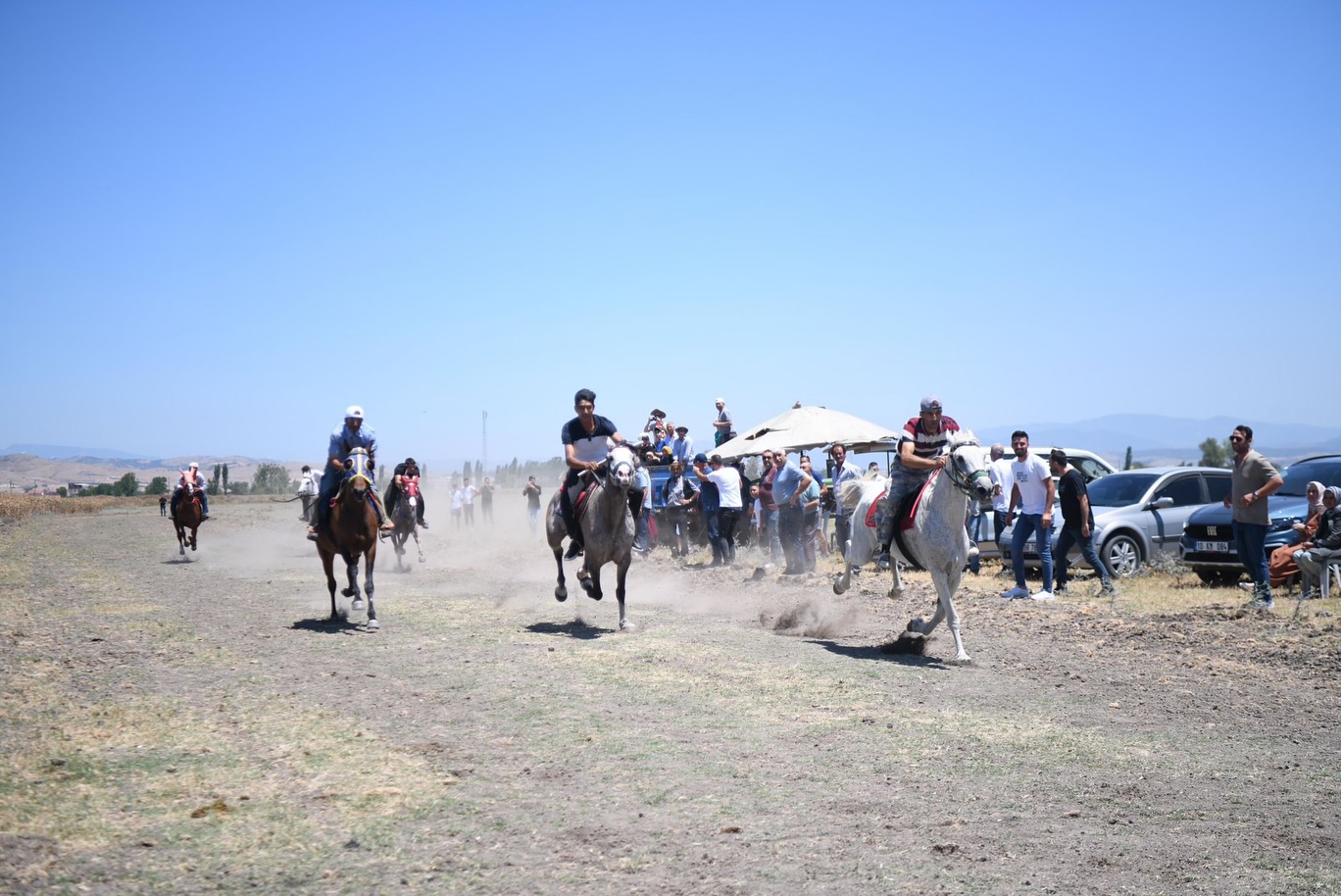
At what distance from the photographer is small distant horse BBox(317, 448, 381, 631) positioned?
12.7 meters

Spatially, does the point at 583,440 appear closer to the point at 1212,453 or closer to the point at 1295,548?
the point at 1295,548

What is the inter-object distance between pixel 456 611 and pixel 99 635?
165 inches

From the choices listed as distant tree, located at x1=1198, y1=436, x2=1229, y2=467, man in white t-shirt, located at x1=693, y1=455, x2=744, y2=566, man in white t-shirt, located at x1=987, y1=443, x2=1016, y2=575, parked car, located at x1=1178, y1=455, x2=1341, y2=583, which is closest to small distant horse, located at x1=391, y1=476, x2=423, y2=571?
man in white t-shirt, located at x1=693, y1=455, x2=744, y2=566

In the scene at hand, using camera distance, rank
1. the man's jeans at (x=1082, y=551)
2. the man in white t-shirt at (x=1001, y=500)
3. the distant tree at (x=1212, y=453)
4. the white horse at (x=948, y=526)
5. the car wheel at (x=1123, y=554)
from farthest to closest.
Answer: the distant tree at (x=1212, y=453) → the man in white t-shirt at (x=1001, y=500) → the car wheel at (x=1123, y=554) → the man's jeans at (x=1082, y=551) → the white horse at (x=948, y=526)

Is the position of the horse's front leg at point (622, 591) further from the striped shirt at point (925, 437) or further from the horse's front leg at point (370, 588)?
the striped shirt at point (925, 437)

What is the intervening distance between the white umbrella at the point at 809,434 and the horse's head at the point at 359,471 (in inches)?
540

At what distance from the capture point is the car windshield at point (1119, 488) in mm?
18297

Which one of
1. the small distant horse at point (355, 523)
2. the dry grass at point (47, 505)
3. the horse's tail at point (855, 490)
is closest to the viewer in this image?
the small distant horse at point (355, 523)

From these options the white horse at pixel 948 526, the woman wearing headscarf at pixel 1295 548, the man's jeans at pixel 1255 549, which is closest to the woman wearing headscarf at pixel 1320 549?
the woman wearing headscarf at pixel 1295 548

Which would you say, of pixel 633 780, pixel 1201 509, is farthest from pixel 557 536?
pixel 1201 509

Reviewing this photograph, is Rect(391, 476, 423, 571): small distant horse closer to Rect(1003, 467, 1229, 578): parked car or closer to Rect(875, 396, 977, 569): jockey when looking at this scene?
Rect(1003, 467, 1229, 578): parked car

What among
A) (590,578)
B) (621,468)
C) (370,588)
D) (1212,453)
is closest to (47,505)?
(370,588)

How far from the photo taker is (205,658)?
1032 centimetres

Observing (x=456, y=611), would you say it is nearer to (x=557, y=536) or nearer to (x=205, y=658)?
(x=557, y=536)
